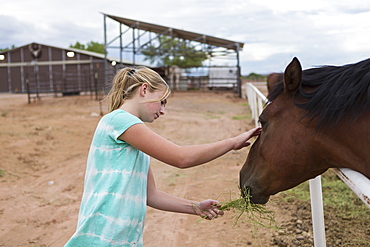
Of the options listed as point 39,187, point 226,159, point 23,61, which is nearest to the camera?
point 39,187

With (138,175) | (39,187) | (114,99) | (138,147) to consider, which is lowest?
(39,187)

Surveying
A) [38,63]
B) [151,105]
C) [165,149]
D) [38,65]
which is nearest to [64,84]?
[38,65]

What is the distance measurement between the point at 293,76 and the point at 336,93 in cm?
22

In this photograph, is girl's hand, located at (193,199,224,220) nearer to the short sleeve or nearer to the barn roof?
the short sleeve

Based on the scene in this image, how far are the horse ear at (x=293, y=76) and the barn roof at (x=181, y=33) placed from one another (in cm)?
2011

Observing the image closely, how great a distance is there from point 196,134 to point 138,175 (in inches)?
311

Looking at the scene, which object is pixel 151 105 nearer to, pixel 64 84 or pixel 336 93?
pixel 336 93

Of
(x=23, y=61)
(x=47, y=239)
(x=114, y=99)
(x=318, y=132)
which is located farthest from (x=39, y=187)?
(x=23, y=61)

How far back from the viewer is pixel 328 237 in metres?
3.19

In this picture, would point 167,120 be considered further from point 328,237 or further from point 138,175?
point 138,175

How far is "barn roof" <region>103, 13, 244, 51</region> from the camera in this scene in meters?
21.7

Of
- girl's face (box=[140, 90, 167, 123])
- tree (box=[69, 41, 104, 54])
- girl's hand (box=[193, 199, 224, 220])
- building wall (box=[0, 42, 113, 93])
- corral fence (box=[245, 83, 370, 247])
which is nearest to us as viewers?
corral fence (box=[245, 83, 370, 247])

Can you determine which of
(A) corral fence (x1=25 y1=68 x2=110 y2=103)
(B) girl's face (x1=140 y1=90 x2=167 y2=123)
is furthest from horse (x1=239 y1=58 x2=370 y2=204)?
(A) corral fence (x1=25 y1=68 x2=110 y2=103)

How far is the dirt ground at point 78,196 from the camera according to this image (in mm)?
3457
